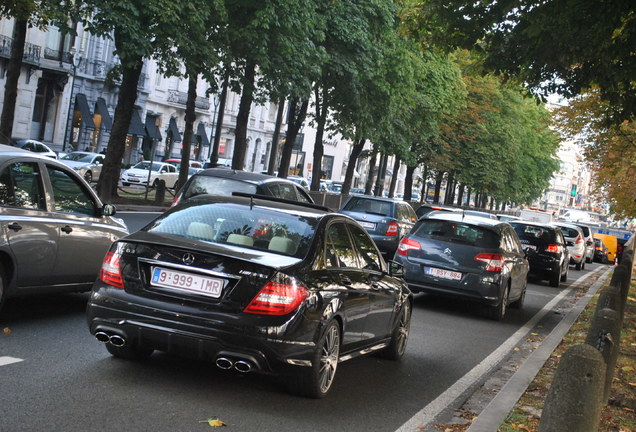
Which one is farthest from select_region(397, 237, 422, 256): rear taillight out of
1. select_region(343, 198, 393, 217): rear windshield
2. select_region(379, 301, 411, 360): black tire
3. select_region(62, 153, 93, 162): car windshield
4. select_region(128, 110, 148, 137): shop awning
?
select_region(128, 110, 148, 137): shop awning

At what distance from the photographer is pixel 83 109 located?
5800 cm

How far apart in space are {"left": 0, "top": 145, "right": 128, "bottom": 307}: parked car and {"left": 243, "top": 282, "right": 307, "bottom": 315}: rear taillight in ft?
9.32

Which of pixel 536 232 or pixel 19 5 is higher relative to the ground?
pixel 19 5

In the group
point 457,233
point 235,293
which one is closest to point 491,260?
point 457,233

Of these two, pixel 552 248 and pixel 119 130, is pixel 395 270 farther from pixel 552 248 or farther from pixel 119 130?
pixel 119 130

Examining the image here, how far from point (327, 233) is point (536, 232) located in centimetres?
1898

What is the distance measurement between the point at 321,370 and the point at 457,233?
8440mm

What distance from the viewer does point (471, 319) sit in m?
14.9

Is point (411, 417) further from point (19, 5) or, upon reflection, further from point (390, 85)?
point (390, 85)

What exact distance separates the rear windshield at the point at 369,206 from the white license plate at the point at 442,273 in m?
10.0

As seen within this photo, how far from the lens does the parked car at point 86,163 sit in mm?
45281

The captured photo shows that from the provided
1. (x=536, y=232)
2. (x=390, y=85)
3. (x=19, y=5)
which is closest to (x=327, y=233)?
(x=19, y=5)

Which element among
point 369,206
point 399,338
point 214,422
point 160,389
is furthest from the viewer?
point 369,206

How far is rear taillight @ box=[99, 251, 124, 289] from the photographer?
23.7ft
